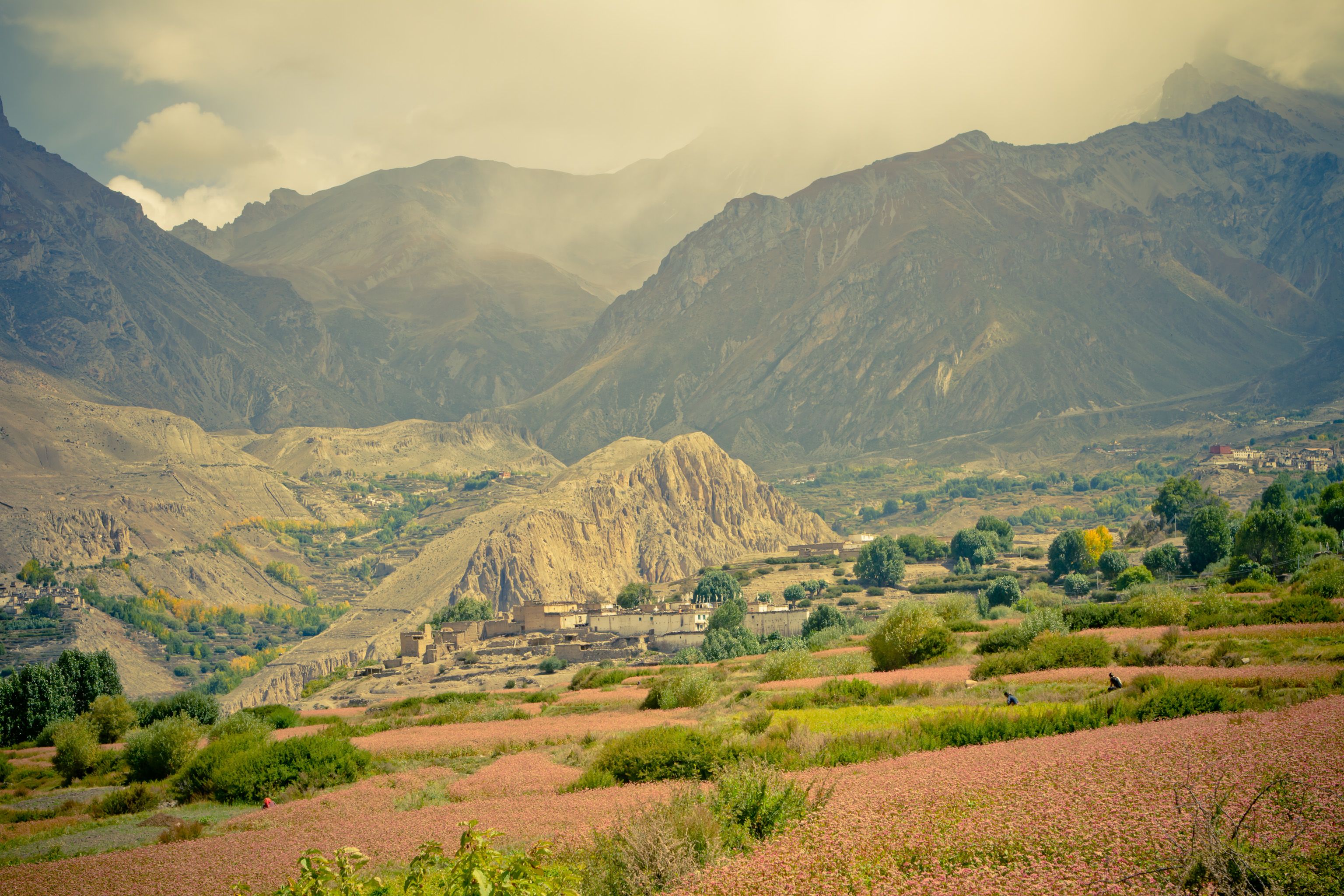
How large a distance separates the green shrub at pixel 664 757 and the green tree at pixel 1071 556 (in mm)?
82953

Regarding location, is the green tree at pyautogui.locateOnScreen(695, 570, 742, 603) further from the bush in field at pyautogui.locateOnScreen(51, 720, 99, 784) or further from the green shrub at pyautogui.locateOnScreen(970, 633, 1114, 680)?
the green shrub at pyautogui.locateOnScreen(970, 633, 1114, 680)

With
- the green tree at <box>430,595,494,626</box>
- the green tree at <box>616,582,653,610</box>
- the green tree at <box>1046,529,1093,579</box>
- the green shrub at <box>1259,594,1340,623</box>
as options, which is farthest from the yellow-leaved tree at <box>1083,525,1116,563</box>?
the green shrub at <box>1259,594,1340,623</box>

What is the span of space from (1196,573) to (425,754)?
67230mm

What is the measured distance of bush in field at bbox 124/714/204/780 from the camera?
27.9 meters

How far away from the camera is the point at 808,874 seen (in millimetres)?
10164

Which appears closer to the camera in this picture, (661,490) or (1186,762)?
(1186,762)

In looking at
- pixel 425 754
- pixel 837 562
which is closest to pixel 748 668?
pixel 425 754

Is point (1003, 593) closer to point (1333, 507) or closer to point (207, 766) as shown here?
point (1333, 507)

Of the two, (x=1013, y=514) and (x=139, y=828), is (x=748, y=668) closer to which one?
(x=139, y=828)

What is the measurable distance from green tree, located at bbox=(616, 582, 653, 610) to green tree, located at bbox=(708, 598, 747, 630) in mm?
26322

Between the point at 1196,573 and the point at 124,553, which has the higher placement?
the point at 124,553

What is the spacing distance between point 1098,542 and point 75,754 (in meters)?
96.9

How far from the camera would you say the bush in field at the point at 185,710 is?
45.6 metres

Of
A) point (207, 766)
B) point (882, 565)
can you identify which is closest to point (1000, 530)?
point (882, 565)
